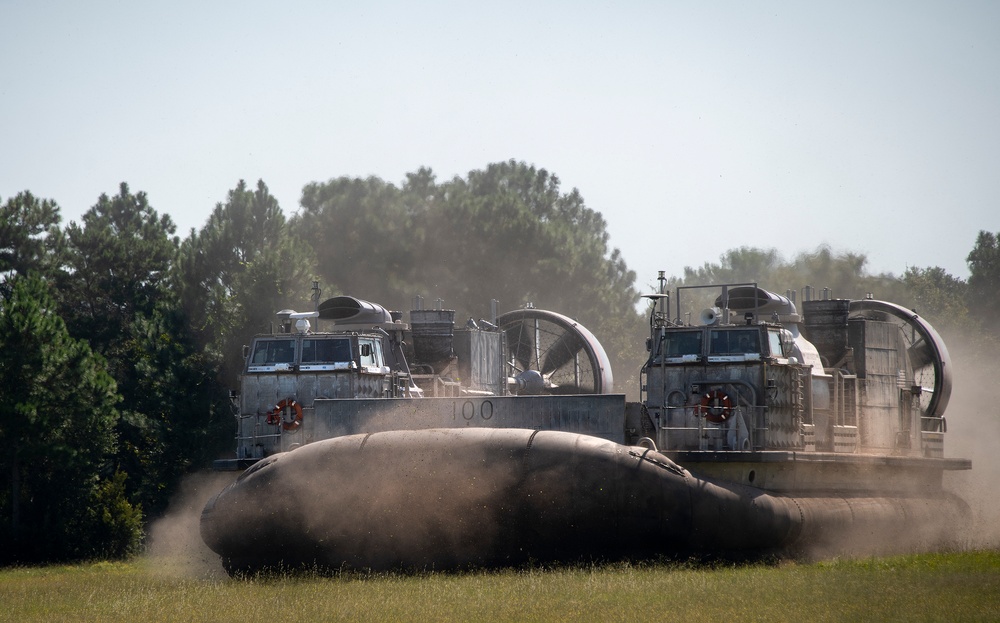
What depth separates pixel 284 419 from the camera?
19.0m

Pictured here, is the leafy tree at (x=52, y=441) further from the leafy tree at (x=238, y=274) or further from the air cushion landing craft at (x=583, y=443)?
the leafy tree at (x=238, y=274)

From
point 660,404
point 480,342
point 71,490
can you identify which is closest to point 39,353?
point 71,490

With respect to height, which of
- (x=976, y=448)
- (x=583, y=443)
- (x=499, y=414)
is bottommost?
(x=976, y=448)

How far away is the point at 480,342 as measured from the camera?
23.0m

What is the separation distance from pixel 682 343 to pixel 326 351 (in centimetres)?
562

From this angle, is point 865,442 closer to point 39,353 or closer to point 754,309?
point 754,309

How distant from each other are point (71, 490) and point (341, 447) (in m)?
13.1

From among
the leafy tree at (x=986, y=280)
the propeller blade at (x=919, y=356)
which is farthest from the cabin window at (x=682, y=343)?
the leafy tree at (x=986, y=280)

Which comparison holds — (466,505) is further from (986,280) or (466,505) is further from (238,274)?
(986,280)

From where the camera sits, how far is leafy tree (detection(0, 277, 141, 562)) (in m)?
24.0

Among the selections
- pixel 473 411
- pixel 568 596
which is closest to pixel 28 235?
pixel 473 411

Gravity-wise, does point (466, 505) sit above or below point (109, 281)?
below

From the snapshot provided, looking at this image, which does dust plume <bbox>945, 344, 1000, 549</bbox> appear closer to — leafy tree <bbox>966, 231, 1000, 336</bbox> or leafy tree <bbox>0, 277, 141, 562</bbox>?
leafy tree <bbox>0, 277, 141, 562</bbox>

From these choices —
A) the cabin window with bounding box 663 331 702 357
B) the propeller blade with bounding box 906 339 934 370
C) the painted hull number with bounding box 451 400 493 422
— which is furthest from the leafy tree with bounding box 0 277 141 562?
the propeller blade with bounding box 906 339 934 370
